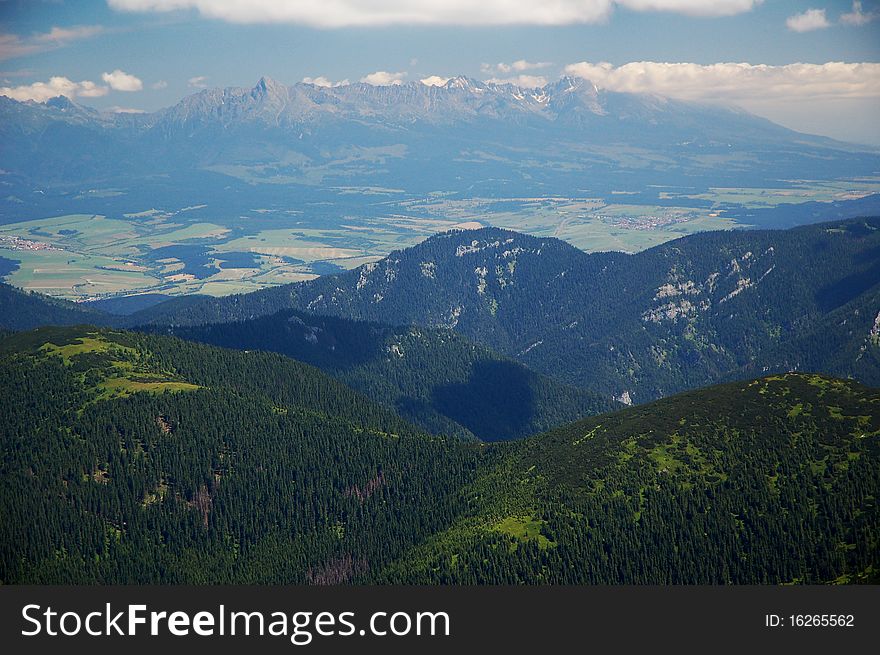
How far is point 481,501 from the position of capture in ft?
595

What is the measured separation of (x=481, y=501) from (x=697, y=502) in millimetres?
36736

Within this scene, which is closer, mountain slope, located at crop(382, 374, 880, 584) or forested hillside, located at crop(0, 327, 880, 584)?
mountain slope, located at crop(382, 374, 880, 584)

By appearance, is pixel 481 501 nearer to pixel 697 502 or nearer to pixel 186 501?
pixel 697 502

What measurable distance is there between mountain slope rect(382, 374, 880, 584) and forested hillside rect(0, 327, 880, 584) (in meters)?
0.29

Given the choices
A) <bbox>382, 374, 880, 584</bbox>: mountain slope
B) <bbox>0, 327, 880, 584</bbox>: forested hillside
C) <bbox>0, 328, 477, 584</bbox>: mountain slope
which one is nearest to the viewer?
<bbox>382, 374, 880, 584</bbox>: mountain slope

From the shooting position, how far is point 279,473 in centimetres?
19600

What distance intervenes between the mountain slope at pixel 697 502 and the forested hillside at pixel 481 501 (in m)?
0.29

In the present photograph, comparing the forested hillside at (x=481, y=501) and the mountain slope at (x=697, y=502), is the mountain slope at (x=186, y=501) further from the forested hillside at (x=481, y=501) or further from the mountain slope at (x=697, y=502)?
the mountain slope at (x=697, y=502)

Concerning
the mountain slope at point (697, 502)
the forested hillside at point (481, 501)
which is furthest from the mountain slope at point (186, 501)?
the mountain slope at point (697, 502)

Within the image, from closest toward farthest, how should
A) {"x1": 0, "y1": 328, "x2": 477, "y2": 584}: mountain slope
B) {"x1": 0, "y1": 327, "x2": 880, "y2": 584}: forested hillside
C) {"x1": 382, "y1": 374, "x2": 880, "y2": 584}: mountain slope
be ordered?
{"x1": 382, "y1": 374, "x2": 880, "y2": 584}: mountain slope, {"x1": 0, "y1": 327, "x2": 880, "y2": 584}: forested hillside, {"x1": 0, "y1": 328, "x2": 477, "y2": 584}: mountain slope

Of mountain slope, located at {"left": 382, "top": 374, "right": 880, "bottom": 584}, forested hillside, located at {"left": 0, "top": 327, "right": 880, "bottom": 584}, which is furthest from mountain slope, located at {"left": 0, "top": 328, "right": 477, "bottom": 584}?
mountain slope, located at {"left": 382, "top": 374, "right": 880, "bottom": 584}

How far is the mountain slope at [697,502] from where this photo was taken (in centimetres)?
14975

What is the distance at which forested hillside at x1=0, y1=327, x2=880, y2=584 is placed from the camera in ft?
504

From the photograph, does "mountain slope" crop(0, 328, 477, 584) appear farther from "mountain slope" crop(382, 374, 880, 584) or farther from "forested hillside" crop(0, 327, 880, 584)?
"mountain slope" crop(382, 374, 880, 584)
